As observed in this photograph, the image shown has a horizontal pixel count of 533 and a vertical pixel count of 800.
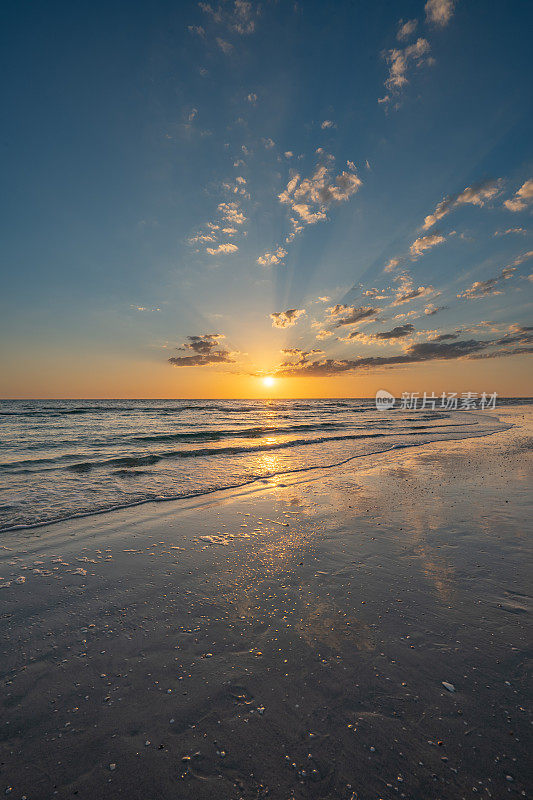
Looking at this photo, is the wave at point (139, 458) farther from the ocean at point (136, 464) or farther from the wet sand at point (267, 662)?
the wet sand at point (267, 662)

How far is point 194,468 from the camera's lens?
44.8ft

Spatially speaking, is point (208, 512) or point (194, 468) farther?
point (194, 468)

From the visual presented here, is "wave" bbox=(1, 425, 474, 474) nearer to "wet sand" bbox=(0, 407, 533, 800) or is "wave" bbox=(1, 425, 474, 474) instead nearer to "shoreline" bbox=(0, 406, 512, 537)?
"shoreline" bbox=(0, 406, 512, 537)

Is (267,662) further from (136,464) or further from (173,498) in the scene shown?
(136,464)

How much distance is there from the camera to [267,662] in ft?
11.1

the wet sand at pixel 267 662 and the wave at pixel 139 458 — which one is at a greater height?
the wet sand at pixel 267 662

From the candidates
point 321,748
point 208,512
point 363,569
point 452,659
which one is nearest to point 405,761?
point 321,748

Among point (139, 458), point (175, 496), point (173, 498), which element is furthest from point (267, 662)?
point (139, 458)

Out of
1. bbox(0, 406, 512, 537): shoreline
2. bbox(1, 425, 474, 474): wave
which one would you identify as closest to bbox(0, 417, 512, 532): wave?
bbox(0, 406, 512, 537): shoreline

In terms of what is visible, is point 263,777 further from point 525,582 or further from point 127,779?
point 525,582

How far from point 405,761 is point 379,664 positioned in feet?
2.98

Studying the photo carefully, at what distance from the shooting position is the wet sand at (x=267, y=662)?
2377 mm

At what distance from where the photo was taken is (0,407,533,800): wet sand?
7.80 feet

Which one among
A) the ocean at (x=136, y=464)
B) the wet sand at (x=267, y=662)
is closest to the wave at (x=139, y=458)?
the ocean at (x=136, y=464)
